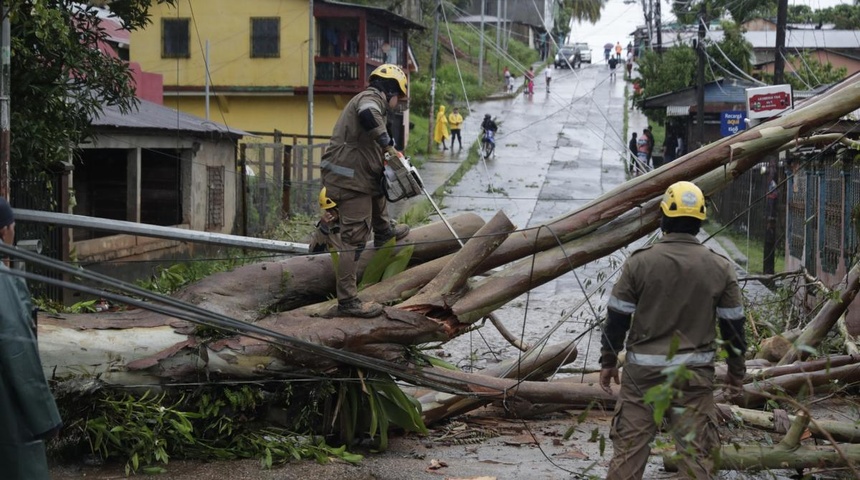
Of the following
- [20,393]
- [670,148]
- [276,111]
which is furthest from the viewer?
[670,148]

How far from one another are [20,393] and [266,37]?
87.9ft

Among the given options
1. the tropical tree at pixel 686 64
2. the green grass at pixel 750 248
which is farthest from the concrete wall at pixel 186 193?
the tropical tree at pixel 686 64

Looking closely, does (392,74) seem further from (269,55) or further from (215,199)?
(269,55)

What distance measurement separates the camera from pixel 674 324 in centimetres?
486

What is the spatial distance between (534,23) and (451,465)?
61.6 meters

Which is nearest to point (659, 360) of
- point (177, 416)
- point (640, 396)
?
point (640, 396)

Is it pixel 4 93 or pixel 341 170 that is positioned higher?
pixel 4 93

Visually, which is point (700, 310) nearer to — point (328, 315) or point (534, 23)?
point (328, 315)

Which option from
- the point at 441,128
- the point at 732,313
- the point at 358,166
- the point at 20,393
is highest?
the point at 441,128

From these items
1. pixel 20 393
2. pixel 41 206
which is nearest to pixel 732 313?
pixel 20 393

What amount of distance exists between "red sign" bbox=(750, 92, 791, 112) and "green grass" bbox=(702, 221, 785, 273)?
8.90 feet

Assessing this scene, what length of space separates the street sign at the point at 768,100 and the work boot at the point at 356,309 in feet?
37.5

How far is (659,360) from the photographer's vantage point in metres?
4.88

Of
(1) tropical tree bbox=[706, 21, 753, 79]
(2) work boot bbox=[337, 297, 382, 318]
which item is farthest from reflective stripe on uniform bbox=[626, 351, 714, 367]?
(1) tropical tree bbox=[706, 21, 753, 79]
